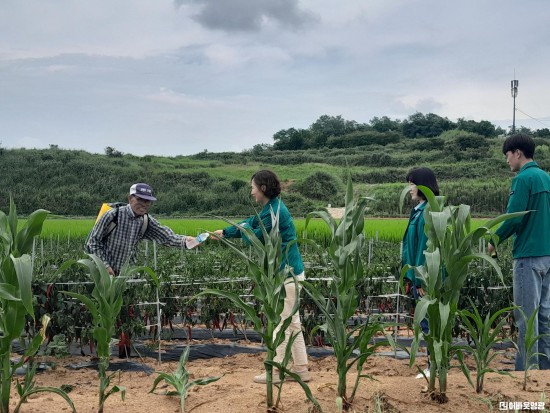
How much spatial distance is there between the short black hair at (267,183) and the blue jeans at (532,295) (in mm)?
2020

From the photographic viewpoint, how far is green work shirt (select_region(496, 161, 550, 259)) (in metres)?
4.95

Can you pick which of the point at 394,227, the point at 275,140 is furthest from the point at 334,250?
the point at 275,140

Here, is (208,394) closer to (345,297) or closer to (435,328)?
(345,297)

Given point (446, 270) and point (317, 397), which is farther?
point (317, 397)

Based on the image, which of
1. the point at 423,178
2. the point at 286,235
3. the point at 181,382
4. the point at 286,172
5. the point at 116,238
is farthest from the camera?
the point at 286,172

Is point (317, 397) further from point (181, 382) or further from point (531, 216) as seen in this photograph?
point (531, 216)

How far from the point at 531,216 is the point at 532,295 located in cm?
62

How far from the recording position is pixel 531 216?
16.4ft

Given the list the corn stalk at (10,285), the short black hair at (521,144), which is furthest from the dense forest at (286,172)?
the corn stalk at (10,285)

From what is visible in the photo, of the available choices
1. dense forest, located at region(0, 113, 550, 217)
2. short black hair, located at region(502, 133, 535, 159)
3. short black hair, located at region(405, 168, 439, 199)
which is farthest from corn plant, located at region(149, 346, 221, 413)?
dense forest, located at region(0, 113, 550, 217)

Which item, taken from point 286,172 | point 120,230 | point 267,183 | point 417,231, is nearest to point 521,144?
point 417,231

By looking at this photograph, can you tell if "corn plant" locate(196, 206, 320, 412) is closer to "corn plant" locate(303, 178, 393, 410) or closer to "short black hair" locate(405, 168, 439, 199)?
"corn plant" locate(303, 178, 393, 410)

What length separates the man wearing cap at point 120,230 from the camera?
5543mm

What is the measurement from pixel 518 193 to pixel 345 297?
2.11 m
